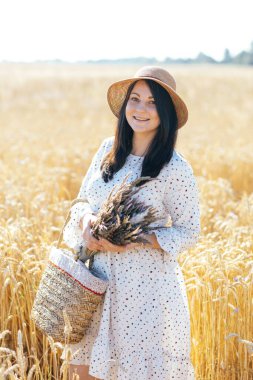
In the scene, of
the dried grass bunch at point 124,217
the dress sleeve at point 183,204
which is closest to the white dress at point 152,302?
the dress sleeve at point 183,204

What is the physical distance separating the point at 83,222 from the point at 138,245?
262 millimetres

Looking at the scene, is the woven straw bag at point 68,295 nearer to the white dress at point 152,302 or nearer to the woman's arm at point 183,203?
the white dress at point 152,302

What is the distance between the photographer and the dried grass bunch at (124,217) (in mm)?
2334

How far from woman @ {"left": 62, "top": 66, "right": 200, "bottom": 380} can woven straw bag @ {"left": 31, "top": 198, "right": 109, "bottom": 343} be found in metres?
0.07

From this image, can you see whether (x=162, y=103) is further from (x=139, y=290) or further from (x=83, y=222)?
(x=139, y=290)

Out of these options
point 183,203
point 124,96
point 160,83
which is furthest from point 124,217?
point 124,96

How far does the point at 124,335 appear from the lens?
8.23ft

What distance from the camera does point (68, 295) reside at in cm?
246

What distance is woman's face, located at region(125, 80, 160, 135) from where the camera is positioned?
8.44ft

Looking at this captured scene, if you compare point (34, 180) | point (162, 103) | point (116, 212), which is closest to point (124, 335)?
point (116, 212)

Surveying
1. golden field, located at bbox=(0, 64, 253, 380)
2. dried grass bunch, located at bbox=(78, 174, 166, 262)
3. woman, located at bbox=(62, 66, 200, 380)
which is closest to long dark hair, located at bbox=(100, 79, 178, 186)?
woman, located at bbox=(62, 66, 200, 380)

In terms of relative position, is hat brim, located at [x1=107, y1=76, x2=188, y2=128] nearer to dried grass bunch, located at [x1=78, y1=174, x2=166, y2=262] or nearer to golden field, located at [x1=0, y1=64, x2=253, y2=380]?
dried grass bunch, located at [x1=78, y1=174, x2=166, y2=262]

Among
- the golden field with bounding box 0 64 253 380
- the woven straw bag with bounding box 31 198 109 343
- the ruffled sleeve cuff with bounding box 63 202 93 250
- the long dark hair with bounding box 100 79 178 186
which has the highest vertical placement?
the long dark hair with bounding box 100 79 178 186

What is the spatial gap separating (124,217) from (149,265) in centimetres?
32
